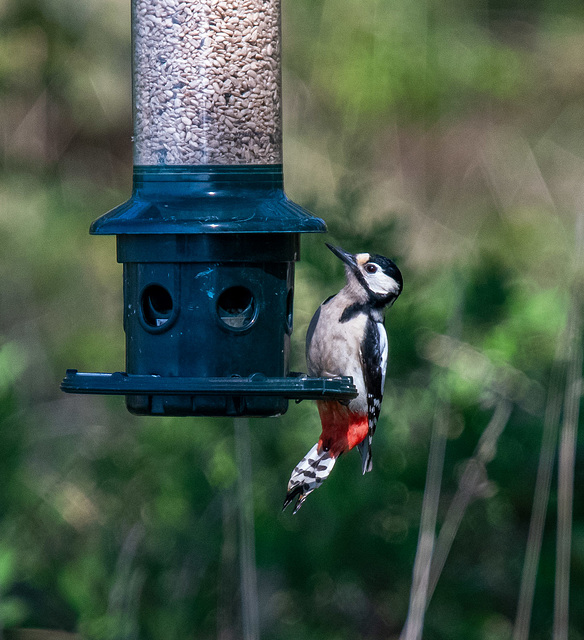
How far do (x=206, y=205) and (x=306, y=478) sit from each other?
53.8 inches

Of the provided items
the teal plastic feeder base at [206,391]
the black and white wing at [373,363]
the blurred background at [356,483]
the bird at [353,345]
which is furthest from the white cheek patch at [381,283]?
the teal plastic feeder base at [206,391]

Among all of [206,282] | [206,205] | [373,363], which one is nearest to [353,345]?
[373,363]

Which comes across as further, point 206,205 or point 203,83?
point 203,83

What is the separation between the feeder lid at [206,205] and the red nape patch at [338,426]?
1315mm

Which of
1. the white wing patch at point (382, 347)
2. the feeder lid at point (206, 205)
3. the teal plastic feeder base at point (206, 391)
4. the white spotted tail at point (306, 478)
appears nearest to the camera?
the teal plastic feeder base at point (206, 391)

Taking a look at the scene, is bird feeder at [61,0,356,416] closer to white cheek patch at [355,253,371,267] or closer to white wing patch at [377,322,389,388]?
white cheek patch at [355,253,371,267]

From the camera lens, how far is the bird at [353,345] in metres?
4.46

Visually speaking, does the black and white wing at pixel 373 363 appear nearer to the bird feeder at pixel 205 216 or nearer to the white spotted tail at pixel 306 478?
the white spotted tail at pixel 306 478

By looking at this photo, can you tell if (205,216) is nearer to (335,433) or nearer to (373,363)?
(373,363)

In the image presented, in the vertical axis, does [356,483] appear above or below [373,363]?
below

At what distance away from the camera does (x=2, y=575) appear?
486 cm

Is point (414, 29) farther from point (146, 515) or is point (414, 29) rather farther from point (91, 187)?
point (146, 515)

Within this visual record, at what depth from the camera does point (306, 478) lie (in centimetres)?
424

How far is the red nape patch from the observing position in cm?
459
